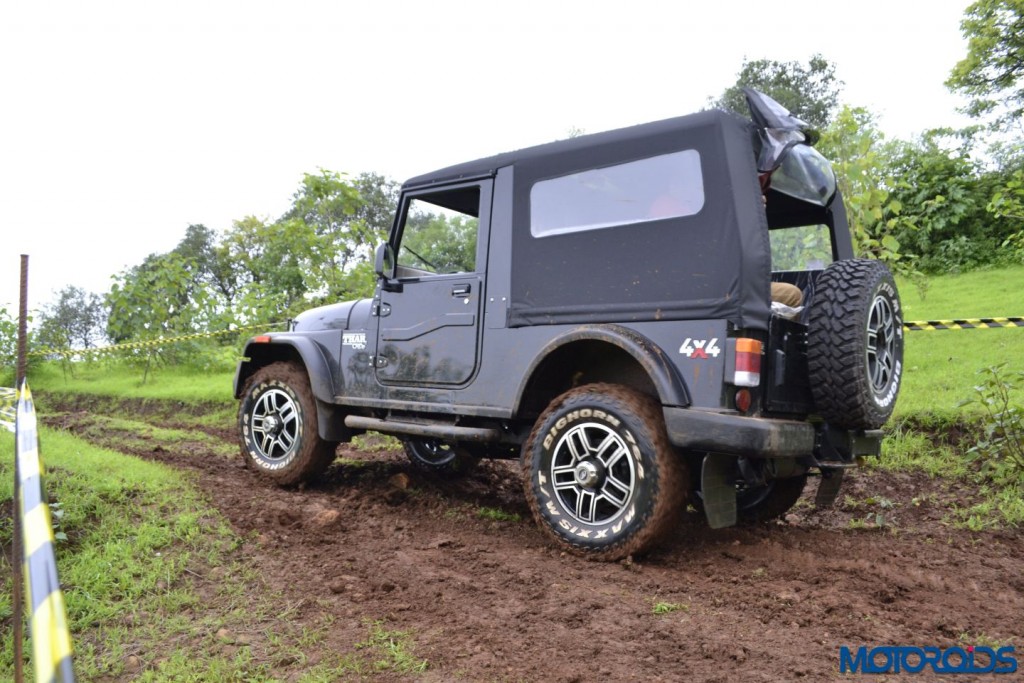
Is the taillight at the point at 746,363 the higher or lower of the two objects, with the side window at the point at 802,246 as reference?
lower

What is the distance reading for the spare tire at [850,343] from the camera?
3.74 metres

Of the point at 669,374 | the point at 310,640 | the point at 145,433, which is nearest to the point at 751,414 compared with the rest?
the point at 669,374

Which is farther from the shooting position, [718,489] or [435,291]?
[435,291]

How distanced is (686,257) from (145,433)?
6.35 metres

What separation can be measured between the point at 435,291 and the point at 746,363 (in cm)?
218

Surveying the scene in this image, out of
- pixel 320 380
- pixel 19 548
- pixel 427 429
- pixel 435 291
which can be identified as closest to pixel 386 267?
pixel 435 291

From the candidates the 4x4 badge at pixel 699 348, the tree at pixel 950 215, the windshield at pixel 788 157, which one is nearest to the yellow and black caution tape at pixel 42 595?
the 4x4 badge at pixel 699 348

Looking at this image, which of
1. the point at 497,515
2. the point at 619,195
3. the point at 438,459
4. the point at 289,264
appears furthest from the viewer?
the point at 289,264

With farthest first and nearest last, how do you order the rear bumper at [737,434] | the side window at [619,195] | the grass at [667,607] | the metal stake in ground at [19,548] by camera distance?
the side window at [619,195]
the rear bumper at [737,434]
the grass at [667,607]
the metal stake in ground at [19,548]

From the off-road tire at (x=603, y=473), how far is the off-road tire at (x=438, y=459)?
1976 mm

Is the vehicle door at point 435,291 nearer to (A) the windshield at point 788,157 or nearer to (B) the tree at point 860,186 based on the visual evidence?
(A) the windshield at point 788,157

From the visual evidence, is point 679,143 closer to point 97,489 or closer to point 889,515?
point 889,515

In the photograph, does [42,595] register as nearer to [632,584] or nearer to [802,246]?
[632,584]

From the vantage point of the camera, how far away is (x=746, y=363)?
143 inches
